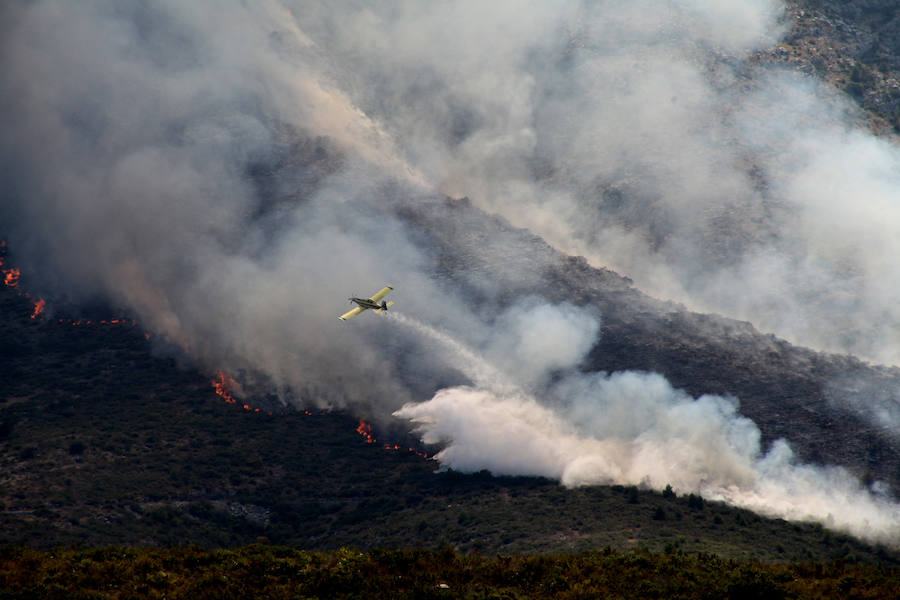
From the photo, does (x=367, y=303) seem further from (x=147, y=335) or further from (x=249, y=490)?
(x=147, y=335)

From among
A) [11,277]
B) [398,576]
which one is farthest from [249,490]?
[11,277]

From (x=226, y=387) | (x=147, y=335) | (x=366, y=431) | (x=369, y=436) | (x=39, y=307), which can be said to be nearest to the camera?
(x=369, y=436)

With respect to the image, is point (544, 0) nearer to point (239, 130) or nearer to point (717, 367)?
point (239, 130)

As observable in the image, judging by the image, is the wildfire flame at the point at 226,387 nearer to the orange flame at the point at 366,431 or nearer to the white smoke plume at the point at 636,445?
the orange flame at the point at 366,431

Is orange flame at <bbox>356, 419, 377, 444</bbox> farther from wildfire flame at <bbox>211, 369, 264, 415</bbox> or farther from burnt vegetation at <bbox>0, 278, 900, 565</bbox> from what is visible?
wildfire flame at <bbox>211, 369, 264, 415</bbox>

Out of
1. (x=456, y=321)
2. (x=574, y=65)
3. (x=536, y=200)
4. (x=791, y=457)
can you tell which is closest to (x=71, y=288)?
(x=456, y=321)

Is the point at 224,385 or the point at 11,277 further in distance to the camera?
the point at 11,277
